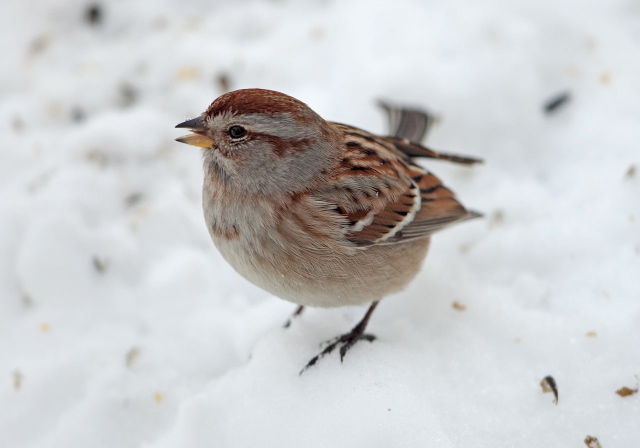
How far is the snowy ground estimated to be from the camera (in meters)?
2.60

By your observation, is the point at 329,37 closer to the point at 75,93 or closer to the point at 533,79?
the point at 533,79

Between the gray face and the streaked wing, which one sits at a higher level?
the gray face

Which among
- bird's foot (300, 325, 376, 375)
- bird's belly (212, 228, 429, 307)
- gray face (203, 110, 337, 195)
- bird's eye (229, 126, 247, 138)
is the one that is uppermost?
bird's eye (229, 126, 247, 138)

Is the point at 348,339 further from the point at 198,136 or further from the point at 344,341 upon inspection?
the point at 198,136

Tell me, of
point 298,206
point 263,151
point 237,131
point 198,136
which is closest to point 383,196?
point 298,206

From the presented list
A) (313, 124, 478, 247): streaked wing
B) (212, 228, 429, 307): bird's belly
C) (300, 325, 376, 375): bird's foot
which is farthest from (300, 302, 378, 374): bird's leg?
(313, 124, 478, 247): streaked wing

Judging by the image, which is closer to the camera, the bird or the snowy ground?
the bird

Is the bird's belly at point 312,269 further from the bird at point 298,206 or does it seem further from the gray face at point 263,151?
the gray face at point 263,151

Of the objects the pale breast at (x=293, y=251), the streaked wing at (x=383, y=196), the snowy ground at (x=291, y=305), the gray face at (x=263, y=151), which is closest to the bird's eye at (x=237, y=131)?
the gray face at (x=263, y=151)

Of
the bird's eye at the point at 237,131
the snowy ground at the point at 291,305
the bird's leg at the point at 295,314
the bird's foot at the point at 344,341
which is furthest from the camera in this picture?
the bird's leg at the point at 295,314

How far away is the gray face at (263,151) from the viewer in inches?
98.0

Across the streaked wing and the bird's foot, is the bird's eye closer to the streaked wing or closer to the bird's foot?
the streaked wing

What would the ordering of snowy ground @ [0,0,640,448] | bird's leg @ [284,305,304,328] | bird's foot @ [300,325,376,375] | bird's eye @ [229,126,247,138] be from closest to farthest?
bird's eye @ [229,126,247,138] → snowy ground @ [0,0,640,448] → bird's foot @ [300,325,376,375] → bird's leg @ [284,305,304,328]

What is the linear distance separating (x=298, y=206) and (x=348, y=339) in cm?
63
